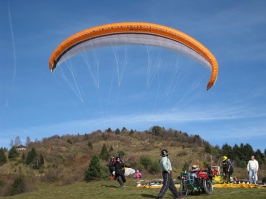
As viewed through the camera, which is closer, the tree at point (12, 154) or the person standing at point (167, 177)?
the person standing at point (167, 177)

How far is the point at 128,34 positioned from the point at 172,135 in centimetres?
9678

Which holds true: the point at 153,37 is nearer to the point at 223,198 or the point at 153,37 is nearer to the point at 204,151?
the point at 223,198

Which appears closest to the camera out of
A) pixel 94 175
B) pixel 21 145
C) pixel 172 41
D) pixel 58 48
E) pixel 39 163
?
pixel 172 41

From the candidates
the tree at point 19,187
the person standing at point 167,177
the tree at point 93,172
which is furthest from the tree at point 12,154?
the person standing at point 167,177

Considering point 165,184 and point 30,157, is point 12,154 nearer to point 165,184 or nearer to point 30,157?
point 30,157

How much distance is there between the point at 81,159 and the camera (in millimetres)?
82375

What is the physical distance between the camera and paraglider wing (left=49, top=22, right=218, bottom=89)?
15906 mm

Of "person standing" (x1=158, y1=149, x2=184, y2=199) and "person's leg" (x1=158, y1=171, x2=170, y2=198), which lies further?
"person standing" (x1=158, y1=149, x2=184, y2=199)

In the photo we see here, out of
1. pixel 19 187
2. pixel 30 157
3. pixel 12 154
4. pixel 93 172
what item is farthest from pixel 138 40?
pixel 12 154

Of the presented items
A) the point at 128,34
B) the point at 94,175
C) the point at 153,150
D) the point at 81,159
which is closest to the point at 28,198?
the point at 128,34

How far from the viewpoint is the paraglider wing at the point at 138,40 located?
1591 cm

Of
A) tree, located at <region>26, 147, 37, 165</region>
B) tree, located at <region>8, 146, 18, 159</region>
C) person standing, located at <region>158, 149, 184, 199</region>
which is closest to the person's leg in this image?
person standing, located at <region>158, 149, 184, 199</region>

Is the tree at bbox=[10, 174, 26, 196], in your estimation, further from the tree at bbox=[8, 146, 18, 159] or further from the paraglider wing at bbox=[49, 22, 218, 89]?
the tree at bbox=[8, 146, 18, 159]

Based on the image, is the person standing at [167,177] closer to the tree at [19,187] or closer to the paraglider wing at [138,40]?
the paraglider wing at [138,40]
